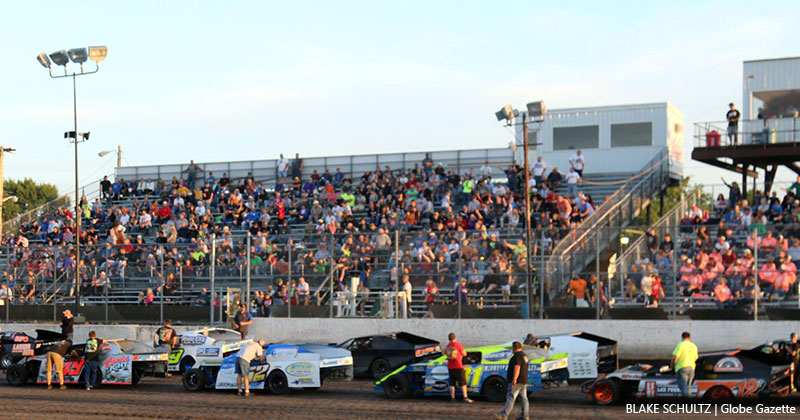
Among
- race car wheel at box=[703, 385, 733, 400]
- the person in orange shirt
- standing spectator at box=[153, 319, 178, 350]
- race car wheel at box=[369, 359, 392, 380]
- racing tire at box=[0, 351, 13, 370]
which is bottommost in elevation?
racing tire at box=[0, 351, 13, 370]

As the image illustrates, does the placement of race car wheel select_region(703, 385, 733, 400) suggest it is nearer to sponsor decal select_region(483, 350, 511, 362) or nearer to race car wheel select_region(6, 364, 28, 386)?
sponsor decal select_region(483, 350, 511, 362)

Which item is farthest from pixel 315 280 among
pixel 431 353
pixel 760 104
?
pixel 760 104

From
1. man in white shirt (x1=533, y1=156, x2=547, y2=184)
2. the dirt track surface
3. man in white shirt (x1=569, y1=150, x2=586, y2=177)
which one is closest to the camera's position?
the dirt track surface

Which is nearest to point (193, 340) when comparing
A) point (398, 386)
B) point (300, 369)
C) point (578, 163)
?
point (300, 369)

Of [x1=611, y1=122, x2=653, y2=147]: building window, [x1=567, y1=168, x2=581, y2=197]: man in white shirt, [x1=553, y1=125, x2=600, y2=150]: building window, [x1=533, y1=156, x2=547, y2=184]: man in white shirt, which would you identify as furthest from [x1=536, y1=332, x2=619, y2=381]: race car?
[x1=553, y1=125, x2=600, y2=150]: building window

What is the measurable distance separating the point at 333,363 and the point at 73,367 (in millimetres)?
6794

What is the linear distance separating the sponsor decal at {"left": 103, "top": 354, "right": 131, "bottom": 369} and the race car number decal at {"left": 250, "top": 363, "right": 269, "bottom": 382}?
3.50 metres

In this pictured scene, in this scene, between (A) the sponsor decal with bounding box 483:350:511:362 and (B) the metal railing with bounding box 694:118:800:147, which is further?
(B) the metal railing with bounding box 694:118:800:147

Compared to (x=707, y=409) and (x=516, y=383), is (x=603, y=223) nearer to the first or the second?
(x=707, y=409)

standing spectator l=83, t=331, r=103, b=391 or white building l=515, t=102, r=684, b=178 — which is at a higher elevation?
white building l=515, t=102, r=684, b=178

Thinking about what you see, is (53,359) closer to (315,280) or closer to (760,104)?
(315,280)

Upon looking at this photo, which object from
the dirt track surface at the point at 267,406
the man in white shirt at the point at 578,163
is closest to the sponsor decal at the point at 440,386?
the dirt track surface at the point at 267,406

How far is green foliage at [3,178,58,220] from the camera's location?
105181mm

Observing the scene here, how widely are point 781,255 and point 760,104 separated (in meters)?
14.4
